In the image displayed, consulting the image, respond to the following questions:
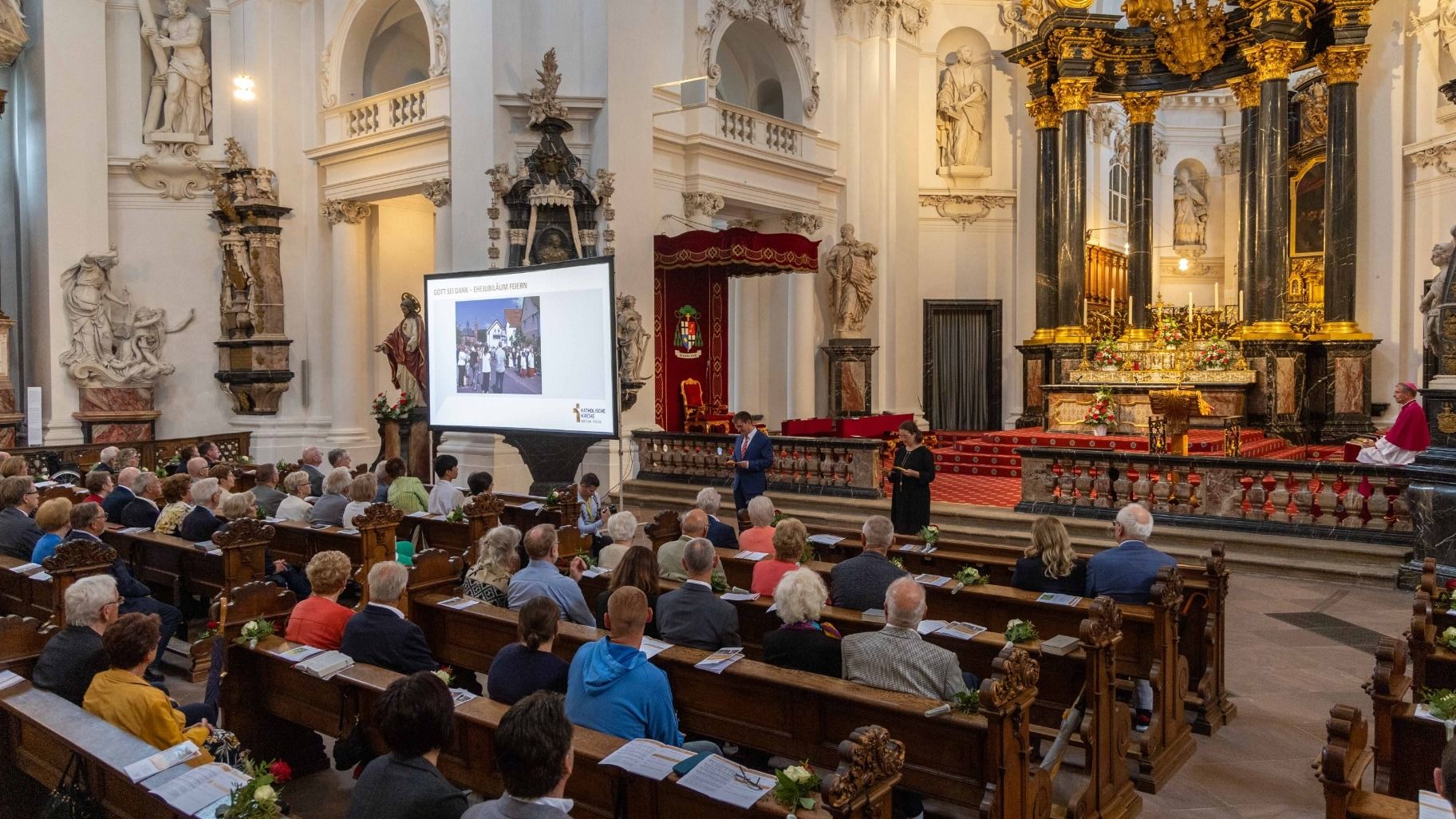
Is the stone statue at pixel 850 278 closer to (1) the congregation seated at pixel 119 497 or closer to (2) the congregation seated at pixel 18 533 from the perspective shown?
(1) the congregation seated at pixel 119 497

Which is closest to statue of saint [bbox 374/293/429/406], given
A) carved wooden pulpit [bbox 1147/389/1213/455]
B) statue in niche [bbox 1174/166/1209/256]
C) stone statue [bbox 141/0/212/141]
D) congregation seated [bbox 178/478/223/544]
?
stone statue [bbox 141/0/212/141]

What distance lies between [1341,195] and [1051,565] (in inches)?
489

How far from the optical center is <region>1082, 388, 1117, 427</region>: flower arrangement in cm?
1458

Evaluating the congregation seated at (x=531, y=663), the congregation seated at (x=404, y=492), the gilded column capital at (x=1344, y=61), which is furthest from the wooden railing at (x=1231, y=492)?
the gilded column capital at (x=1344, y=61)

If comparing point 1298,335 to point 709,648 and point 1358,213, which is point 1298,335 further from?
point 709,648

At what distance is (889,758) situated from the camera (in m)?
2.75

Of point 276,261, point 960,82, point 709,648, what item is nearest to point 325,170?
point 276,261

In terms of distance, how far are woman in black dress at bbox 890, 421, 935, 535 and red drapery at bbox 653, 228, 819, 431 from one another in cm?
498

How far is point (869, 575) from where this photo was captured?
16.8 ft

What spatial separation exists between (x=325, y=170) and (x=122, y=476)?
31.0 feet

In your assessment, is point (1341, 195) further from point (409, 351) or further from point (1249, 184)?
point (409, 351)

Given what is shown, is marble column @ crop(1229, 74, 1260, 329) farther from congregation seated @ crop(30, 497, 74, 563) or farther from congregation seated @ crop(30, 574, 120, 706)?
congregation seated @ crop(30, 574, 120, 706)

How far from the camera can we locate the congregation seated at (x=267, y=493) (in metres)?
8.44

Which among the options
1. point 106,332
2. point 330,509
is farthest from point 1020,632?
point 106,332
